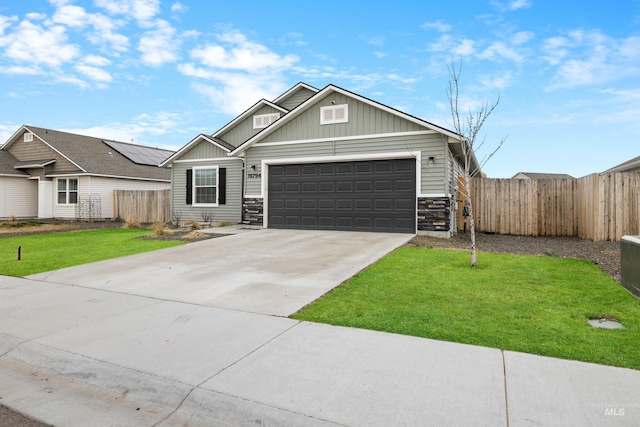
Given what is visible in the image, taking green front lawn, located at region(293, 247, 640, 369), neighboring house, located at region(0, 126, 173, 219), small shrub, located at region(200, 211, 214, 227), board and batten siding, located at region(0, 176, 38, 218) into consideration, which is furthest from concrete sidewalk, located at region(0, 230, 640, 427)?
board and batten siding, located at region(0, 176, 38, 218)

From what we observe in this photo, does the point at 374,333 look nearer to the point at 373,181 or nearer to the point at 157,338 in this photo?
the point at 157,338

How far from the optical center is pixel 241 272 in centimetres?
698

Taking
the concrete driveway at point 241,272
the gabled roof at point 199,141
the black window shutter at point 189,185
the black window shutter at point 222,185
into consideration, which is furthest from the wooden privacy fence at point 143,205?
the concrete driveway at point 241,272

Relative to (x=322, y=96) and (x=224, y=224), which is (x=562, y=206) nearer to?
(x=322, y=96)

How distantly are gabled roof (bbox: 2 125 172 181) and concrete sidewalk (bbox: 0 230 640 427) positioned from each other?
2064 cm

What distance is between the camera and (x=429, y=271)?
673 cm

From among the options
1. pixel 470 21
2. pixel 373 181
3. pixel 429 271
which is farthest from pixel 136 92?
pixel 429 271

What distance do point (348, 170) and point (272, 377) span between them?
1095 centimetres

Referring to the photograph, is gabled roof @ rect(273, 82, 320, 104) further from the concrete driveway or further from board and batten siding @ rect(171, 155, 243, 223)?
the concrete driveway

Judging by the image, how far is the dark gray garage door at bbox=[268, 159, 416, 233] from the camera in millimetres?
12648

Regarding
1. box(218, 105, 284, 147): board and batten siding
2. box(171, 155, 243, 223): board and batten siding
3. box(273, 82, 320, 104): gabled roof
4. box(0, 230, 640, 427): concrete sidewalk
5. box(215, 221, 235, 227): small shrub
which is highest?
box(273, 82, 320, 104): gabled roof

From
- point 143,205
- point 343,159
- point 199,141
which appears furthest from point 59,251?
point 143,205

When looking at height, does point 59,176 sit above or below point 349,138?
below

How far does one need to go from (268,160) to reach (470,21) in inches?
336
